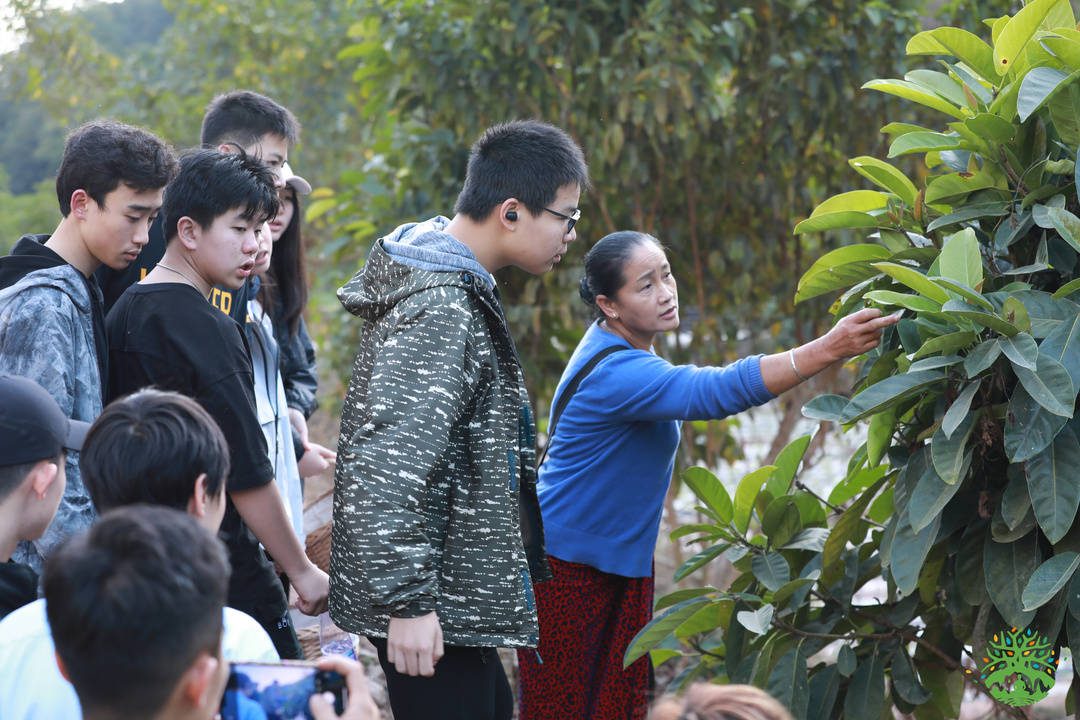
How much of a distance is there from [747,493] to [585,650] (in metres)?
0.58

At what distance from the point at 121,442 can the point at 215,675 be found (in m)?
0.46

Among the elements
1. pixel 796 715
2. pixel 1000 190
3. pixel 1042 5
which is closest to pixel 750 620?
pixel 796 715

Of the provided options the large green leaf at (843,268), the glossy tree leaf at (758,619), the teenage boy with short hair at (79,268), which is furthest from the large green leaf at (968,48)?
the teenage boy with short hair at (79,268)

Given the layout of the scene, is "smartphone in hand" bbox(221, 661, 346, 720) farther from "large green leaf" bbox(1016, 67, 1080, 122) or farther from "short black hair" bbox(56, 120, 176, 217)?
"large green leaf" bbox(1016, 67, 1080, 122)

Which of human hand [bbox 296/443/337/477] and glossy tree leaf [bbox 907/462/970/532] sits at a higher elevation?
human hand [bbox 296/443/337/477]

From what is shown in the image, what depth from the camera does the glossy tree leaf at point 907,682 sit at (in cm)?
245

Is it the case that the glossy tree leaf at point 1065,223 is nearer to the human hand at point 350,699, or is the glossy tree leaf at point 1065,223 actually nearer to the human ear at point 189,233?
the human hand at point 350,699

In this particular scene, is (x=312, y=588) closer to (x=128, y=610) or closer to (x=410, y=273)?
(x=410, y=273)

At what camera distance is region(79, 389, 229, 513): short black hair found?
1551 mm

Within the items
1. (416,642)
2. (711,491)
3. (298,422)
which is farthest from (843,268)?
(298,422)

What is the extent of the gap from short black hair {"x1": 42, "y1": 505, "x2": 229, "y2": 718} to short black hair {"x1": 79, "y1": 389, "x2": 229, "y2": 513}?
0.34m

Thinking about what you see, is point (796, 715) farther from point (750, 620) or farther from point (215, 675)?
point (215, 675)

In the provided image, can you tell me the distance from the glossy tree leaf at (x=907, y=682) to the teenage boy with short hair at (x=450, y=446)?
2.88ft

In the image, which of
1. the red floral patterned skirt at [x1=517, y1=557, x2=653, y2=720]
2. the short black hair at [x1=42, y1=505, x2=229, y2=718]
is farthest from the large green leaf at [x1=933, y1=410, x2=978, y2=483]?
the short black hair at [x1=42, y1=505, x2=229, y2=718]
